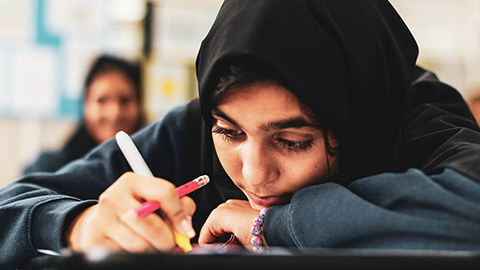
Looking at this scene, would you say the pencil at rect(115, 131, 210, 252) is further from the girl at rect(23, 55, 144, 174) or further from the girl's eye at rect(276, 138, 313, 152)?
the girl at rect(23, 55, 144, 174)

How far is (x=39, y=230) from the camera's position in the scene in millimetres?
644

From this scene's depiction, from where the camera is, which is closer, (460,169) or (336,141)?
(460,169)

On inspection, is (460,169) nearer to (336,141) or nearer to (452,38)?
(336,141)

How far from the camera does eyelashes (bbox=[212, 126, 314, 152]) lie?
2.13 ft

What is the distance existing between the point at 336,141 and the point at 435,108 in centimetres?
29

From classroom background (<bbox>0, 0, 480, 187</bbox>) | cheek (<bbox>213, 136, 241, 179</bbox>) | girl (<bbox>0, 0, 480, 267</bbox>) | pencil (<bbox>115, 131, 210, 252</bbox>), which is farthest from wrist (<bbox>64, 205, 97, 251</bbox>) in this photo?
classroom background (<bbox>0, 0, 480, 187</bbox>)

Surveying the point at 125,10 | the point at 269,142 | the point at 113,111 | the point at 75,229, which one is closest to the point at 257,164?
the point at 269,142

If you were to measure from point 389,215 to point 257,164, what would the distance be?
0.60ft

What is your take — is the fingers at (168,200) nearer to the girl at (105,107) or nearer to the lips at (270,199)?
the lips at (270,199)

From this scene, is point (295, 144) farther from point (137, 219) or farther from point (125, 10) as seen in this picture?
point (125, 10)

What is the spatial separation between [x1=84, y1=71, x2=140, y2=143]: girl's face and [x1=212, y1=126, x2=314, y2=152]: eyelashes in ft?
5.37

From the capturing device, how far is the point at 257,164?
63 cm

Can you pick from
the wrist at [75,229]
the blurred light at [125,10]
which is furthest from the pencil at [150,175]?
the blurred light at [125,10]

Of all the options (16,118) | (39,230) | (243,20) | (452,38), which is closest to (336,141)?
(243,20)
